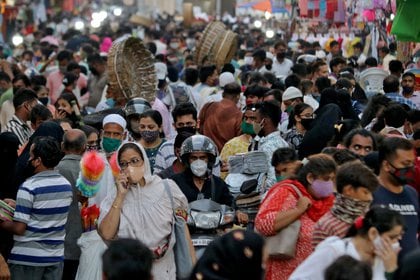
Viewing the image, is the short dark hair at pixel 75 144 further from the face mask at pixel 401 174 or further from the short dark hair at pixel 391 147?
the face mask at pixel 401 174

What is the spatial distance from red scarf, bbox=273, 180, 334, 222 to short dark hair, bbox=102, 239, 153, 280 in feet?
8.02

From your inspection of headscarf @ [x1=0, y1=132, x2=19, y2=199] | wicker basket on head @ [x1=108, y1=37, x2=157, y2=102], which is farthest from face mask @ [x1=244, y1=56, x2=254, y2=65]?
headscarf @ [x1=0, y1=132, x2=19, y2=199]

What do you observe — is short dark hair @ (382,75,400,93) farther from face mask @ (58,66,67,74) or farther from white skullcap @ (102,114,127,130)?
face mask @ (58,66,67,74)

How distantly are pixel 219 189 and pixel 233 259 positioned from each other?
3995 millimetres

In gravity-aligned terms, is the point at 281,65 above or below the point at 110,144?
below

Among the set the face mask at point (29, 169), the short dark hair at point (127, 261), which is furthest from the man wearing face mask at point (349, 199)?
the face mask at point (29, 169)

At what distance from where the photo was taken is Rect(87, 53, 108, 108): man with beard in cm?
1886

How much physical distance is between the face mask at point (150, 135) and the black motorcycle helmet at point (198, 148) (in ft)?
5.12

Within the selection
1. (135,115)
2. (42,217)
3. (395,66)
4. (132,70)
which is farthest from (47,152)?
(395,66)

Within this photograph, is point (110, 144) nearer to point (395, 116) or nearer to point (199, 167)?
point (199, 167)

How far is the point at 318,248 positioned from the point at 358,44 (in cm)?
1810

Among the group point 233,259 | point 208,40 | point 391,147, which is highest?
point 233,259

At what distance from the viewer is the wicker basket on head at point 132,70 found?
15383 mm

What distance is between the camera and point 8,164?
9.80 metres
